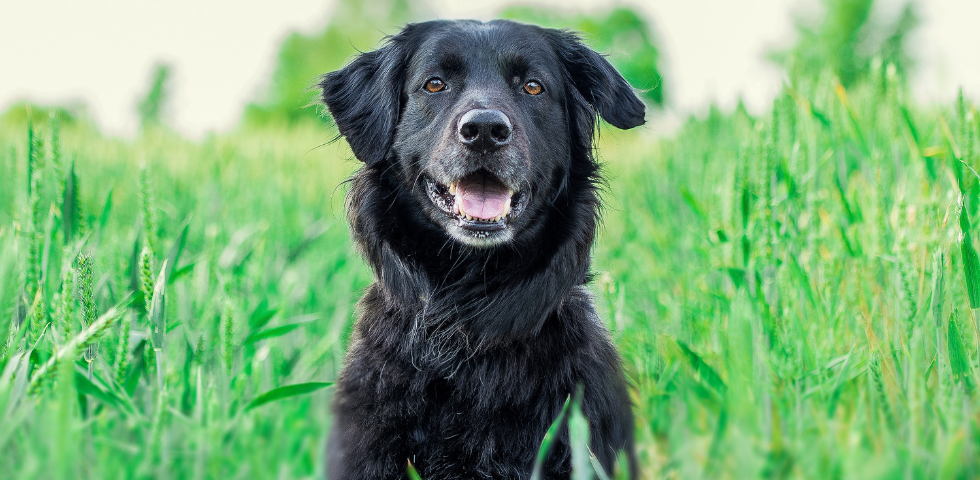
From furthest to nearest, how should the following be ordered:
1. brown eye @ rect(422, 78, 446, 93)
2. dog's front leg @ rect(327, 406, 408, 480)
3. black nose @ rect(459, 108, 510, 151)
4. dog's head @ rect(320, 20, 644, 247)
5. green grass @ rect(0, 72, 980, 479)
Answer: brown eye @ rect(422, 78, 446, 93) → dog's head @ rect(320, 20, 644, 247) → black nose @ rect(459, 108, 510, 151) → dog's front leg @ rect(327, 406, 408, 480) → green grass @ rect(0, 72, 980, 479)

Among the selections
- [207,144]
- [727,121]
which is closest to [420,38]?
[207,144]

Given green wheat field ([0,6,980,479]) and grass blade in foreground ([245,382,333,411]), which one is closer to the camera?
green wheat field ([0,6,980,479])

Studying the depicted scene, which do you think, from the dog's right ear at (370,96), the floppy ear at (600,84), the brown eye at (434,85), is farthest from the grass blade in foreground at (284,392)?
the floppy ear at (600,84)

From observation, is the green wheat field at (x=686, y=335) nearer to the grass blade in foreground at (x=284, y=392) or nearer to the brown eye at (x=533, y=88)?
the grass blade in foreground at (x=284, y=392)

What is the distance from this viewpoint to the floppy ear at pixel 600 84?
9.60 ft

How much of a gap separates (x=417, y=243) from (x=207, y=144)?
4.72 metres

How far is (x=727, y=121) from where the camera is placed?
24.0 ft

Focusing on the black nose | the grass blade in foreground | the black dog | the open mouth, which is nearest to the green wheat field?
the grass blade in foreground

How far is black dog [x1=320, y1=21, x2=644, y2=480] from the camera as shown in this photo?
7.02 feet

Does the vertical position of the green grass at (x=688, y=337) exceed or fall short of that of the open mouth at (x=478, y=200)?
it falls short

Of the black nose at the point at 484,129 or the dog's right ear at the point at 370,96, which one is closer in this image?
the black nose at the point at 484,129

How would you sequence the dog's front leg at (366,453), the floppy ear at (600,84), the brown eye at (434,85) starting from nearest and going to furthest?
the dog's front leg at (366,453), the brown eye at (434,85), the floppy ear at (600,84)

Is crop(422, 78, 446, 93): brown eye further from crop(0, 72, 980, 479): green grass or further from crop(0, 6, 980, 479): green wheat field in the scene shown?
crop(0, 72, 980, 479): green grass

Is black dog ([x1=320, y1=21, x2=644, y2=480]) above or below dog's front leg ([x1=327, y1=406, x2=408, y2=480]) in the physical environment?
above
